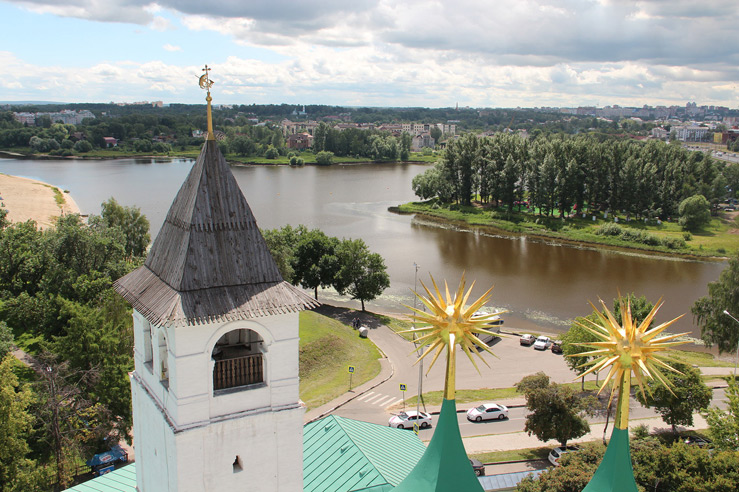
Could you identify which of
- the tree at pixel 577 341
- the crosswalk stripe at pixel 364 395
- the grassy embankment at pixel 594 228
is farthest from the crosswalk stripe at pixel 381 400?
the grassy embankment at pixel 594 228

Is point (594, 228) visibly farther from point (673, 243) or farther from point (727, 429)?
point (727, 429)

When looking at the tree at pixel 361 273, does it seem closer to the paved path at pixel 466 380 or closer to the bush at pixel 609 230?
the paved path at pixel 466 380

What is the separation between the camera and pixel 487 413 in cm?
3005

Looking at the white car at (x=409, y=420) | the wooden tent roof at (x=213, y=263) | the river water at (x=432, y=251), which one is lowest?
the white car at (x=409, y=420)

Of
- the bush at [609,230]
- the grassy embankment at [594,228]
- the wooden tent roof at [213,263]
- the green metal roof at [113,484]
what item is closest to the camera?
the wooden tent roof at [213,263]

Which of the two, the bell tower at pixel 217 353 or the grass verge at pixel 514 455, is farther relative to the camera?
the grass verge at pixel 514 455

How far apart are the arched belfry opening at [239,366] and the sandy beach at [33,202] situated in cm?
6451

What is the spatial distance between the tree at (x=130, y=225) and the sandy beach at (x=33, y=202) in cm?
1779

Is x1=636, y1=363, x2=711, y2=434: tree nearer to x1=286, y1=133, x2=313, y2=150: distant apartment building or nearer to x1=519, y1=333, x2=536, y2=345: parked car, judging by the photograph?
x1=519, y1=333, x2=536, y2=345: parked car

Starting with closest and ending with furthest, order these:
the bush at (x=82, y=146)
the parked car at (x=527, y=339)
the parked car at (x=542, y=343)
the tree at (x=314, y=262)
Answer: the parked car at (x=542, y=343)
the parked car at (x=527, y=339)
the tree at (x=314, y=262)
the bush at (x=82, y=146)

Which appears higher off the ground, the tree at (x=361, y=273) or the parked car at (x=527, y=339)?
the tree at (x=361, y=273)

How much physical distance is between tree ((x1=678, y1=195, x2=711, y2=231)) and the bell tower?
256ft

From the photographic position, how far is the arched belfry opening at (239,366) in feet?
38.2

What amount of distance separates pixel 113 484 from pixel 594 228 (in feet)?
234
